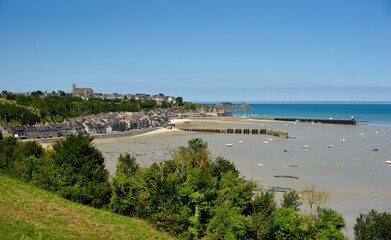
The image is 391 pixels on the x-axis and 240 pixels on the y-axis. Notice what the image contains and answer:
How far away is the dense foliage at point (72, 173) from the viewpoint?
65.1 ft

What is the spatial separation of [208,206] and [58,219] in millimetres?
5617

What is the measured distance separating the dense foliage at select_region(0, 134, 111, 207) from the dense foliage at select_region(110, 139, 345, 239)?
1064 mm

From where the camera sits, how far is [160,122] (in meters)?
104

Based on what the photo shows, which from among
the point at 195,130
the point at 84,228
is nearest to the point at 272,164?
the point at 84,228

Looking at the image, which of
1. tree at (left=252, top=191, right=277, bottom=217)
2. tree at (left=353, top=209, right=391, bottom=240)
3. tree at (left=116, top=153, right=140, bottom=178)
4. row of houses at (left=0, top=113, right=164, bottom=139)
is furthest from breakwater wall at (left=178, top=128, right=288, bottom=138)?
tree at (left=353, top=209, right=391, bottom=240)

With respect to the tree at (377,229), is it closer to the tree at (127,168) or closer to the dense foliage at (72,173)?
the tree at (127,168)

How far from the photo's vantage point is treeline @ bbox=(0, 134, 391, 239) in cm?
1470

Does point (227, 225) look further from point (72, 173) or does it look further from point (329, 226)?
point (72, 173)

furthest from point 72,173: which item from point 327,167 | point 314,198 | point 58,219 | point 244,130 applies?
point 244,130

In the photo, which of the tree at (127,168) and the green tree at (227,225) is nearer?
the green tree at (227,225)

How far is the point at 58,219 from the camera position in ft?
51.9

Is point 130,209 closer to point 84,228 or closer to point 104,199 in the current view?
point 104,199

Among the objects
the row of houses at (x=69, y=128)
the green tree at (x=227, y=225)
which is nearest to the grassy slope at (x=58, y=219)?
the green tree at (x=227, y=225)

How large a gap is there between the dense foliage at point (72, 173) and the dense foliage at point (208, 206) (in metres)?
1.06
